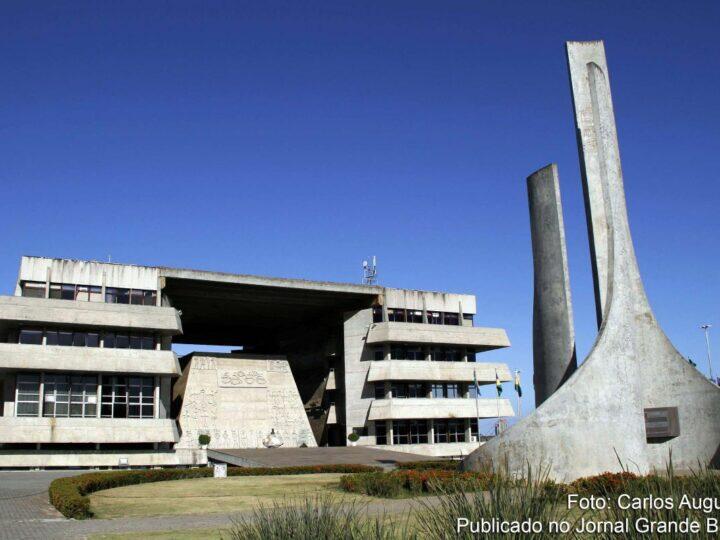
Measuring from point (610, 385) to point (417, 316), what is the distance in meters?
27.8

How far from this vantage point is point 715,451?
22516 mm

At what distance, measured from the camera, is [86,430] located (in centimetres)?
3706

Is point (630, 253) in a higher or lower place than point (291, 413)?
higher

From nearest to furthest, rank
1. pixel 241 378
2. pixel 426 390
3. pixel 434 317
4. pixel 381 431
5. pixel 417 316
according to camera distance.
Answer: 1. pixel 241 378
2. pixel 381 431
3. pixel 426 390
4. pixel 417 316
5. pixel 434 317

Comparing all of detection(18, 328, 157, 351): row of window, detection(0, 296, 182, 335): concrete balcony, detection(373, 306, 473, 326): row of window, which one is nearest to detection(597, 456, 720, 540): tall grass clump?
detection(0, 296, 182, 335): concrete balcony

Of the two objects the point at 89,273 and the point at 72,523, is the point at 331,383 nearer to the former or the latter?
the point at 89,273

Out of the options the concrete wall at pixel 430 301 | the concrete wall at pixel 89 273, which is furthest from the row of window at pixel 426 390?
the concrete wall at pixel 89 273

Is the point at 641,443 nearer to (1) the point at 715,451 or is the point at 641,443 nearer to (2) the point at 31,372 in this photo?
(1) the point at 715,451

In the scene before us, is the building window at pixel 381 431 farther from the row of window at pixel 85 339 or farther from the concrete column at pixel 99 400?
the concrete column at pixel 99 400

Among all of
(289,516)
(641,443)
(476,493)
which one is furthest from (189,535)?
(641,443)

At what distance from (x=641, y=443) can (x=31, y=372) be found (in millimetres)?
30574

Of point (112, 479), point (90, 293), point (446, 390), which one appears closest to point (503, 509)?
point (112, 479)

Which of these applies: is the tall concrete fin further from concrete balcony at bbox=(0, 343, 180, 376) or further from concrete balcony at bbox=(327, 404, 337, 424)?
concrete balcony at bbox=(327, 404, 337, 424)

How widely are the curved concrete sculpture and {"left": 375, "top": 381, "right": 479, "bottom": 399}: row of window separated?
24.9 metres
